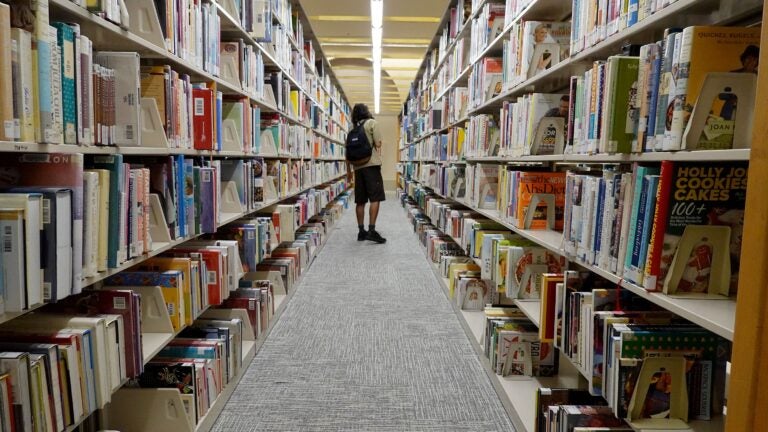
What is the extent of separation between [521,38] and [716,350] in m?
1.68

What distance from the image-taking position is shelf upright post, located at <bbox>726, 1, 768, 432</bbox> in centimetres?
88

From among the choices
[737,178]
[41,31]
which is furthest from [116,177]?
[737,178]

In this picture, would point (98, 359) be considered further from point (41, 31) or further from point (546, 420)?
point (546, 420)

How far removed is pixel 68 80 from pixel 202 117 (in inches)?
38.5

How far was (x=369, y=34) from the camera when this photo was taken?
8.62 m

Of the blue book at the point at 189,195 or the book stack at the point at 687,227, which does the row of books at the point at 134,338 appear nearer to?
the blue book at the point at 189,195

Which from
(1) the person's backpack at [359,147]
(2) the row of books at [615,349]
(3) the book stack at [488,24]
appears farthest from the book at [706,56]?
(1) the person's backpack at [359,147]

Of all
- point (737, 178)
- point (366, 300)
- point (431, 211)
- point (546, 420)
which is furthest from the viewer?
point (431, 211)

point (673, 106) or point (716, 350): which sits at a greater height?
point (673, 106)

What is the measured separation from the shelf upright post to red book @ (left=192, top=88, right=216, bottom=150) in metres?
1.89

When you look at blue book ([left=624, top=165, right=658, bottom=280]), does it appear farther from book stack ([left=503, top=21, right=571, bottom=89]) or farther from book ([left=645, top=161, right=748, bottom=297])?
book stack ([left=503, top=21, right=571, bottom=89])

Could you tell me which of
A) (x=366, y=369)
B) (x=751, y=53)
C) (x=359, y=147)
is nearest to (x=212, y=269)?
(x=366, y=369)

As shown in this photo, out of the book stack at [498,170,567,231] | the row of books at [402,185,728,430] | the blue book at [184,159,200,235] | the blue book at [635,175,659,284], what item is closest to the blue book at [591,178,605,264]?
the row of books at [402,185,728,430]

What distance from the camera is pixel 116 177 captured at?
1.41 meters
